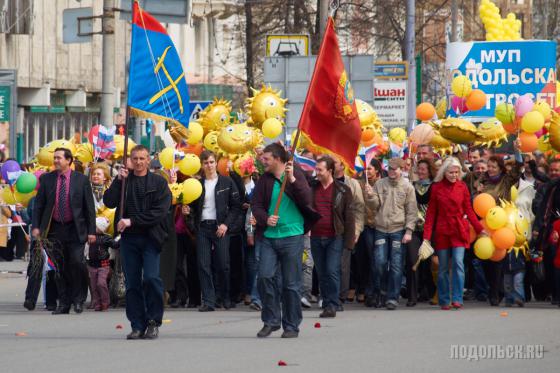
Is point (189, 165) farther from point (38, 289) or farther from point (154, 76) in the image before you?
point (38, 289)

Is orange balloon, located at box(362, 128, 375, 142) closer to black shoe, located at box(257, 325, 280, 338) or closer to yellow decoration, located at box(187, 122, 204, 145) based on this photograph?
yellow decoration, located at box(187, 122, 204, 145)

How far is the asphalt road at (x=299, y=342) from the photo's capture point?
461 inches

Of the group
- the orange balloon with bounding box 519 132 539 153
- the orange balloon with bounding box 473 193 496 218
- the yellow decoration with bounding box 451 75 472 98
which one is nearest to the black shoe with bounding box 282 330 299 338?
the orange balloon with bounding box 473 193 496 218

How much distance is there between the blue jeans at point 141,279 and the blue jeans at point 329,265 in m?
2.78

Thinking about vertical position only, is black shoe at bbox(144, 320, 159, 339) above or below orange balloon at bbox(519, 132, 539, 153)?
below

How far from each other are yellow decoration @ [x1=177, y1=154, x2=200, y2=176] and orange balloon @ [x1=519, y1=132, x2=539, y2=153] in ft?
13.0

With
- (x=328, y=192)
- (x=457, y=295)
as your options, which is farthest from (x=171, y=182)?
(x=457, y=295)

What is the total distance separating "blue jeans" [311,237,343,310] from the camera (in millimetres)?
15938

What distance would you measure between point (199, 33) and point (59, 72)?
1336 centimetres

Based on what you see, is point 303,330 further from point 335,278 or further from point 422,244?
point 422,244

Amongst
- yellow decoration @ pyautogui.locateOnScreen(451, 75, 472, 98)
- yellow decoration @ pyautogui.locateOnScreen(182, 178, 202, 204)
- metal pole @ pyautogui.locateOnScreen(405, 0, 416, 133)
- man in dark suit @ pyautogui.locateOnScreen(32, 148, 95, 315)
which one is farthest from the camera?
metal pole @ pyautogui.locateOnScreen(405, 0, 416, 133)

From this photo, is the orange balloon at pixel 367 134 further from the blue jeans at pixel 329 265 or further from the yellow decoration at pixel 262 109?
the blue jeans at pixel 329 265

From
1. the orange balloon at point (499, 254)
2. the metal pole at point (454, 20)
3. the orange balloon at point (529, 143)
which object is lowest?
the orange balloon at point (499, 254)

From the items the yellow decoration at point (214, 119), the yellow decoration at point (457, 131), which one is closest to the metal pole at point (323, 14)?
the yellow decoration at point (214, 119)
